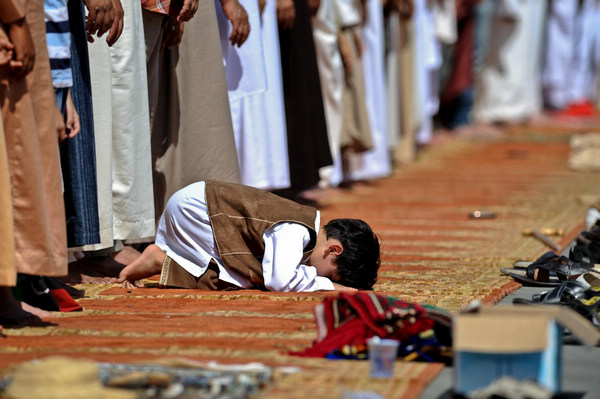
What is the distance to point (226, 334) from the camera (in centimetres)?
368

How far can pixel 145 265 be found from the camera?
4613 millimetres

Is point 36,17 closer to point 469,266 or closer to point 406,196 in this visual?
point 469,266

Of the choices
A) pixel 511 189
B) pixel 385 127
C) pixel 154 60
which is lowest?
pixel 511 189

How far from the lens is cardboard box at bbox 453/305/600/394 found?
2902 millimetres

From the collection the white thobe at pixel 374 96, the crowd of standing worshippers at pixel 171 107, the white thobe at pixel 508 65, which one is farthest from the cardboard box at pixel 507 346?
the white thobe at pixel 508 65

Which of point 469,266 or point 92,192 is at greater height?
point 92,192

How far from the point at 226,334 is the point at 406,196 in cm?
454

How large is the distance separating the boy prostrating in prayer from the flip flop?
0.70 meters

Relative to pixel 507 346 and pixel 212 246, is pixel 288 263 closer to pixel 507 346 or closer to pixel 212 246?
pixel 212 246

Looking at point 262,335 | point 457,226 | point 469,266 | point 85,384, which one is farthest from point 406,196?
point 85,384

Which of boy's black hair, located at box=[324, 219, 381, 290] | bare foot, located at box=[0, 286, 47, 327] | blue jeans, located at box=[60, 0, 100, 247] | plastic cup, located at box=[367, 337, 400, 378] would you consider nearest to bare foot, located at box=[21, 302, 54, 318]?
bare foot, located at box=[0, 286, 47, 327]

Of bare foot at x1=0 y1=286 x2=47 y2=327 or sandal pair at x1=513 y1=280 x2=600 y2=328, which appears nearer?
bare foot at x1=0 y1=286 x2=47 y2=327

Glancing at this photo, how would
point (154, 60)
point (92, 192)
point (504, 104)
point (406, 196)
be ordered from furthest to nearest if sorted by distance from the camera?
point (504, 104) → point (406, 196) → point (154, 60) → point (92, 192)

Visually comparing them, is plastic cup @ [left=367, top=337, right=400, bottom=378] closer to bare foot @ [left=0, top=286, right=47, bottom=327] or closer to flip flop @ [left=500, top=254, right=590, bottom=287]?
bare foot @ [left=0, top=286, right=47, bottom=327]
